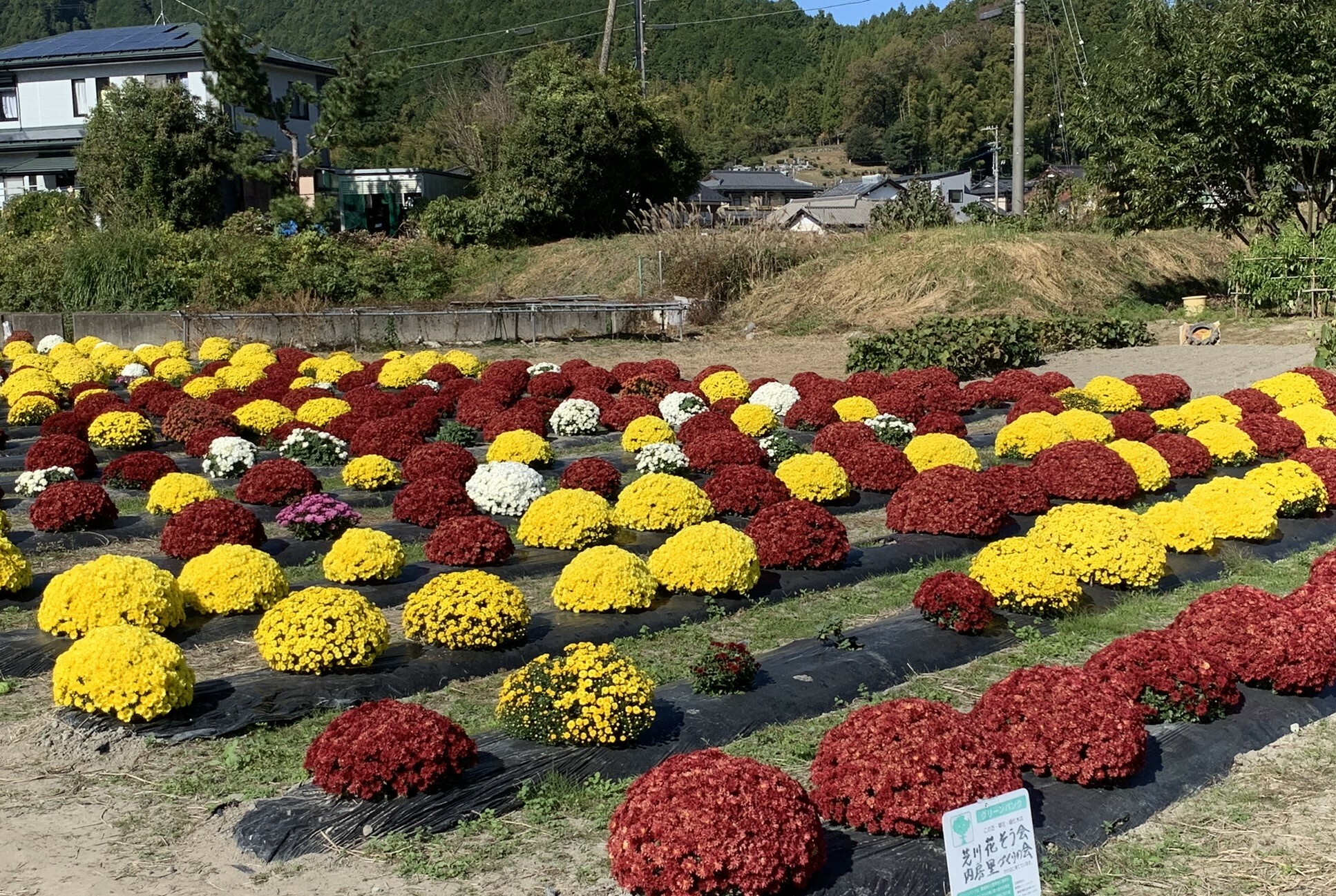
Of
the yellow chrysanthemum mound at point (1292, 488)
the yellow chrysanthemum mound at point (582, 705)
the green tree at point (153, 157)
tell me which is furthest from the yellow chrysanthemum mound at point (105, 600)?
the green tree at point (153, 157)

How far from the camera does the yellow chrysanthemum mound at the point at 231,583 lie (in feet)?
27.6

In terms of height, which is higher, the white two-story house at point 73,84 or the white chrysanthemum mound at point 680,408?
the white two-story house at point 73,84

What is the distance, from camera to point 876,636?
7.83 meters

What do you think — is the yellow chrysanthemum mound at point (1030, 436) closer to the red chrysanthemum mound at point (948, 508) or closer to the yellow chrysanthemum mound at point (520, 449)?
the red chrysanthemum mound at point (948, 508)

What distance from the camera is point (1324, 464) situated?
11.4 metres

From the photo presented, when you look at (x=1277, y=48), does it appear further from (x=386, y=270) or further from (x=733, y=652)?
(x=733, y=652)

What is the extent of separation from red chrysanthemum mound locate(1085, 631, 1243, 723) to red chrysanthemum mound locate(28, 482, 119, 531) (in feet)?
26.7

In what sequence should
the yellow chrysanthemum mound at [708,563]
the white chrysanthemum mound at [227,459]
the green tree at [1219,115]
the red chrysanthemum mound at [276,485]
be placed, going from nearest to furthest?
the yellow chrysanthemum mound at [708,563] → the red chrysanthemum mound at [276,485] → the white chrysanthemum mound at [227,459] → the green tree at [1219,115]

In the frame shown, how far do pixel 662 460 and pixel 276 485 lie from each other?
3.61m

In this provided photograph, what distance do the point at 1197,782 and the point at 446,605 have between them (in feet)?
13.6

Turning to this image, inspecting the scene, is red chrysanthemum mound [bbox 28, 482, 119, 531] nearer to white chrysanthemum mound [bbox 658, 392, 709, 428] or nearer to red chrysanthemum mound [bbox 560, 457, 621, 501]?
red chrysanthemum mound [bbox 560, 457, 621, 501]

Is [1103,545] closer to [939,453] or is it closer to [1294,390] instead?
[939,453]

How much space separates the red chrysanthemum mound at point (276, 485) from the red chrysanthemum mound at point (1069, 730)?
301 inches

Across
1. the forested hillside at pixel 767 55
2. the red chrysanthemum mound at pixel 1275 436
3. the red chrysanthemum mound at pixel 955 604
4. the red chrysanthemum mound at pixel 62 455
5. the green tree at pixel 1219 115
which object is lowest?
the red chrysanthemum mound at pixel 955 604
